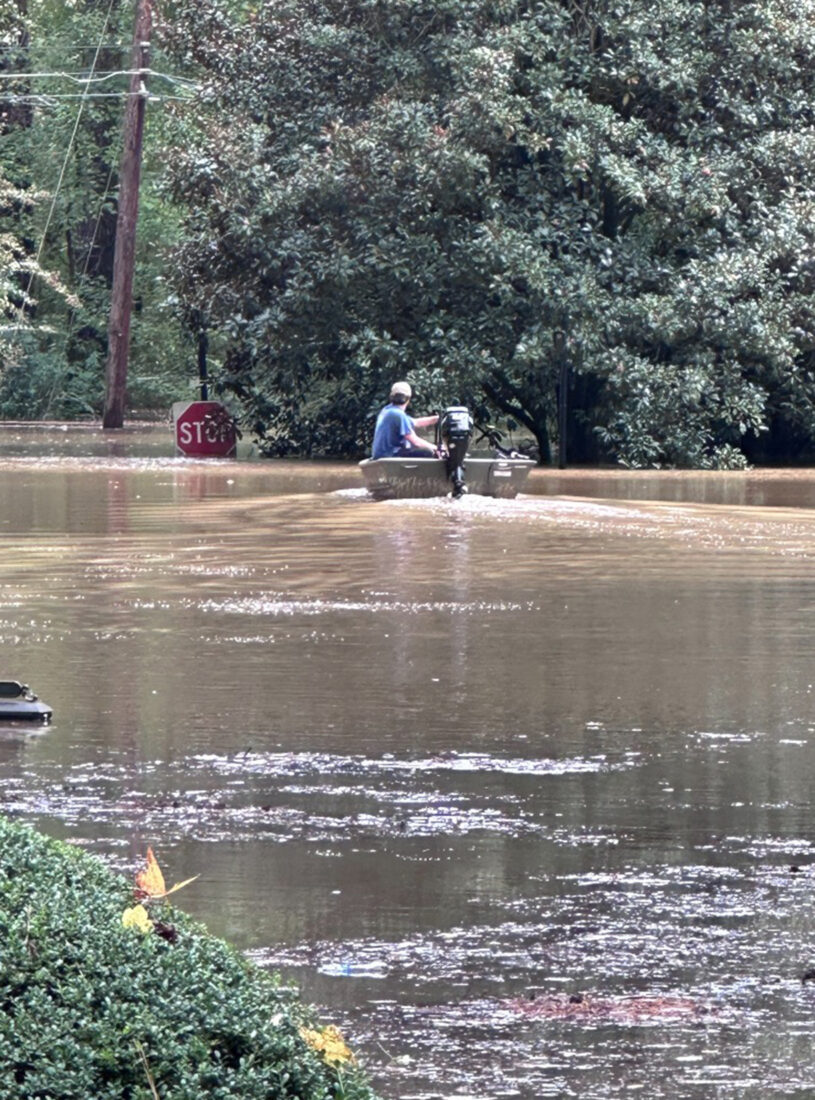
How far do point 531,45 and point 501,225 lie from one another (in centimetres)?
290

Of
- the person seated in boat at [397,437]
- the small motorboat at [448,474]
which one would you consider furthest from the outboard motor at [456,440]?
the person seated in boat at [397,437]

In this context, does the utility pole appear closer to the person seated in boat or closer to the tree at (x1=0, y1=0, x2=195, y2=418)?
the tree at (x1=0, y1=0, x2=195, y2=418)

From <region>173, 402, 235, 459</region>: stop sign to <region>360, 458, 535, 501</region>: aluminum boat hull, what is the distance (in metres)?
14.2

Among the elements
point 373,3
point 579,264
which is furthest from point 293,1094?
point 373,3

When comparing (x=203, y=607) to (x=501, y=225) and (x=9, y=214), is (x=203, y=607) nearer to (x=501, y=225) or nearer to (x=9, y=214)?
(x=501, y=225)

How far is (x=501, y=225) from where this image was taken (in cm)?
3419

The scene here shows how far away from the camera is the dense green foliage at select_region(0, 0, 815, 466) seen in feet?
109

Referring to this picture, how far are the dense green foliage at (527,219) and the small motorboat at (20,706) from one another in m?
22.9

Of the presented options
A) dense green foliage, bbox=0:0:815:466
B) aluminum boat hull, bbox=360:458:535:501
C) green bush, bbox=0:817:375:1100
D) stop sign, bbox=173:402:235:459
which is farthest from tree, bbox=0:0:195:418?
green bush, bbox=0:817:375:1100

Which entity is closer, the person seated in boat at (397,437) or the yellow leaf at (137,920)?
the yellow leaf at (137,920)

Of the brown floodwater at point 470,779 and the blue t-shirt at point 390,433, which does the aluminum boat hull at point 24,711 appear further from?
the blue t-shirt at point 390,433

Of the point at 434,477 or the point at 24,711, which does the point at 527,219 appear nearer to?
the point at 434,477

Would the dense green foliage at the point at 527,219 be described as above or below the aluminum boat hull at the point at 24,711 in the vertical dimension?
above

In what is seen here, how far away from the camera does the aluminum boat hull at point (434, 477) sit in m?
24.6
